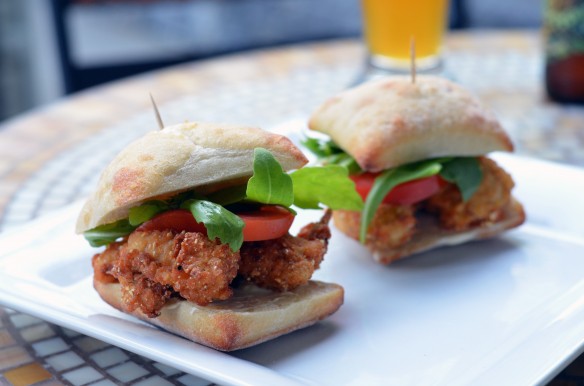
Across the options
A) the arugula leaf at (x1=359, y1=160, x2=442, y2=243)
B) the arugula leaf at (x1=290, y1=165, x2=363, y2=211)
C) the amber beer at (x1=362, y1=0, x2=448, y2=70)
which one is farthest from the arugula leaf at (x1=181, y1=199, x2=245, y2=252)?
the amber beer at (x1=362, y1=0, x2=448, y2=70)

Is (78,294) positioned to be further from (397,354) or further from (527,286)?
(527,286)

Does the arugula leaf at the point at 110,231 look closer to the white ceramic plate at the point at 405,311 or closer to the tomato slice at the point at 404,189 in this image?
the white ceramic plate at the point at 405,311

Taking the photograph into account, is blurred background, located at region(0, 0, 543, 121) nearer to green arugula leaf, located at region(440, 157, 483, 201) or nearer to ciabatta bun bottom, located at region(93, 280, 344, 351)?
green arugula leaf, located at region(440, 157, 483, 201)

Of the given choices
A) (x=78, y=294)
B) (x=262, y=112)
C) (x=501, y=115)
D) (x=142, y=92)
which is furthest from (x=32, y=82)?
(x=78, y=294)

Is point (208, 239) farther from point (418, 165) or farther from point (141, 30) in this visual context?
point (141, 30)

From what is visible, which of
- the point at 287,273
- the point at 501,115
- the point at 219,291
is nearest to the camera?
the point at 219,291

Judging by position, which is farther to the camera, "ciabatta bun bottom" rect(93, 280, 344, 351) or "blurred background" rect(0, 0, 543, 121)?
"blurred background" rect(0, 0, 543, 121)
